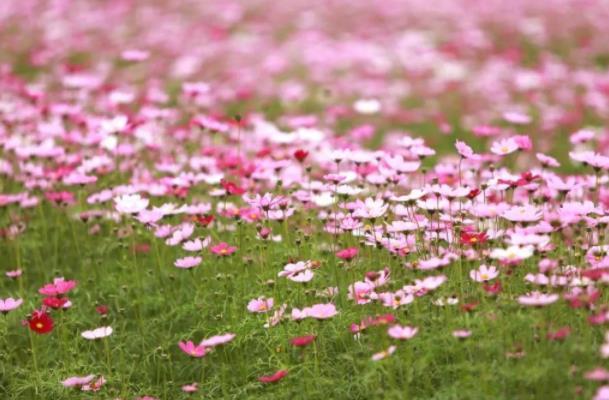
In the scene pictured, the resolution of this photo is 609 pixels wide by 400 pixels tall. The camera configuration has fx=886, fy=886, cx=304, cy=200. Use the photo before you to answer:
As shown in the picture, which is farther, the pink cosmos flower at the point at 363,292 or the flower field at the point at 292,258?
the pink cosmos flower at the point at 363,292

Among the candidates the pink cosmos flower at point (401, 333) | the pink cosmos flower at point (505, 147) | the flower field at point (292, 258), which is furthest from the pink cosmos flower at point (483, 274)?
the pink cosmos flower at point (505, 147)

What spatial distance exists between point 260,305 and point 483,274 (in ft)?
2.37

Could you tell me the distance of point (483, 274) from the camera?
2.66 metres

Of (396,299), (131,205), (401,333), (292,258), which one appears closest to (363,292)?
(396,299)

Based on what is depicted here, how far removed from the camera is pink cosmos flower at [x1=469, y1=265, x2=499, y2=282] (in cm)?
261

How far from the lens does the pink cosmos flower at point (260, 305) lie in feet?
9.30

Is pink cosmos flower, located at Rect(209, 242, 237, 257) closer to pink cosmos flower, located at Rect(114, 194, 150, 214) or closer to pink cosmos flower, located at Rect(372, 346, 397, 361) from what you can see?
pink cosmos flower, located at Rect(114, 194, 150, 214)

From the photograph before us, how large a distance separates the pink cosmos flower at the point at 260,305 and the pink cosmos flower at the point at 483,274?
2.15ft

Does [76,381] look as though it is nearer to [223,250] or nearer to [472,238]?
[223,250]

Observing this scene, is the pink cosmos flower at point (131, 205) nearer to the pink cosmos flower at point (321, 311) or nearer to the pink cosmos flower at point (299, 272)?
the pink cosmos flower at point (299, 272)

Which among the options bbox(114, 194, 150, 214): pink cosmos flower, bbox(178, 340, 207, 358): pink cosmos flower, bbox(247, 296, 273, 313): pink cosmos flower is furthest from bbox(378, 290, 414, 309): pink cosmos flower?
bbox(114, 194, 150, 214): pink cosmos flower

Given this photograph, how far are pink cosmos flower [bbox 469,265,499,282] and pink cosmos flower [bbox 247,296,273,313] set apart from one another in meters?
0.65

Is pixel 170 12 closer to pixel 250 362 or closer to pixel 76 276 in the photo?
pixel 76 276

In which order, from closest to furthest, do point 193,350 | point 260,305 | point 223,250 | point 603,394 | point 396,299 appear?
point 603,394, point 396,299, point 193,350, point 260,305, point 223,250
